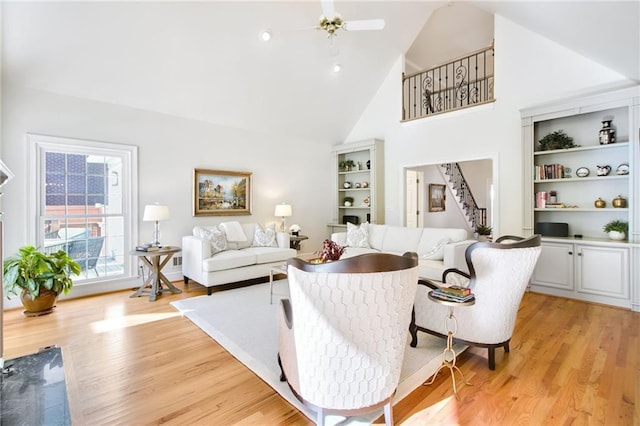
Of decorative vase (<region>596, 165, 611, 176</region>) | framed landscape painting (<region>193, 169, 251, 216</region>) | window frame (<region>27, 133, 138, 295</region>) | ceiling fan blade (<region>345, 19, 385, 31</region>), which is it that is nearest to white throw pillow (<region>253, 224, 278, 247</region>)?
framed landscape painting (<region>193, 169, 251, 216</region>)

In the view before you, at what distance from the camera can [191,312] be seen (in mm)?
3656

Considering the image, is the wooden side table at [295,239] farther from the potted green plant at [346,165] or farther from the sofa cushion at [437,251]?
the sofa cushion at [437,251]

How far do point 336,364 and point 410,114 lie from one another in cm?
611

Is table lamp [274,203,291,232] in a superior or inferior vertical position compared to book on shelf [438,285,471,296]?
superior

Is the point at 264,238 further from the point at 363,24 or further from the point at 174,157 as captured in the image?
the point at 363,24

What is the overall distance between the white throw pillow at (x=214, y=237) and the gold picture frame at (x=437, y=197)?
567 centimetres

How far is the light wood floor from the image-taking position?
189 centimetres

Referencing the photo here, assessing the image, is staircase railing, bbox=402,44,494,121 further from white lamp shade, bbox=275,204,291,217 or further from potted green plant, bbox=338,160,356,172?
white lamp shade, bbox=275,204,291,217

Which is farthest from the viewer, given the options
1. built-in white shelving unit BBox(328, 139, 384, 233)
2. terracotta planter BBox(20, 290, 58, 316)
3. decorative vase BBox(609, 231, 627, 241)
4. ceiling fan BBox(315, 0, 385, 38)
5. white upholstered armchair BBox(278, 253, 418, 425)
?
built-in white shelving unit BBox(328, 139, 384, 233)

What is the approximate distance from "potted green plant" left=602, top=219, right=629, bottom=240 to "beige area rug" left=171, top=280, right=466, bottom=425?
2890 mm

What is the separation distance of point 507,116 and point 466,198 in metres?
4.81

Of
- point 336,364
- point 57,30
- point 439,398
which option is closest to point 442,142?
point 439,398

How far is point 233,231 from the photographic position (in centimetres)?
523

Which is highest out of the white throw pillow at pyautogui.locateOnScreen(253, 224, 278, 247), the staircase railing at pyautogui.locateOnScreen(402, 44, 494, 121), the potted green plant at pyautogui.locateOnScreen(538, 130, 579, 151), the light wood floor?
the staircase railing at pyautogui.locateOnScreen(402, 44, 494, 121)
